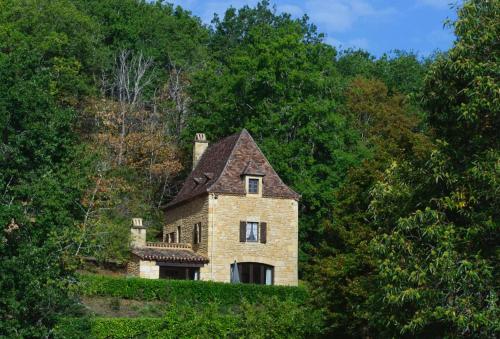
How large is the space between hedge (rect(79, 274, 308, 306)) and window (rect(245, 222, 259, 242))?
14.9ft

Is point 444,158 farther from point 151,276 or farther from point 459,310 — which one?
point 151,276

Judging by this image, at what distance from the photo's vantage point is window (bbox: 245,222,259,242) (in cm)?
4456

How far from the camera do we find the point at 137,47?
61.8 meters

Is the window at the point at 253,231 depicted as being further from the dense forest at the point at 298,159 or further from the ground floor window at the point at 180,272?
the dense forest at the point at 298,159

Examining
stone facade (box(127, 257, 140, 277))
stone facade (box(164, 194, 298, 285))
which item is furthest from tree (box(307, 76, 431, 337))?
stone facade (box(127, 257, 140, 277))

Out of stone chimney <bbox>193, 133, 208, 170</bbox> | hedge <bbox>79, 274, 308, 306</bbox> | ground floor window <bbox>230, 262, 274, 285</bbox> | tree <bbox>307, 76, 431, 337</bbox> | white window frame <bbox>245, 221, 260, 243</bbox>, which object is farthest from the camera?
stone chimney <bbox>193, 133, 208, 170</bbox>

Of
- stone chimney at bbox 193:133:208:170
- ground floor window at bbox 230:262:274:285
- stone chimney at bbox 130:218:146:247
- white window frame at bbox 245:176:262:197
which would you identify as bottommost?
ground floor window at bbox 230:262:274:285

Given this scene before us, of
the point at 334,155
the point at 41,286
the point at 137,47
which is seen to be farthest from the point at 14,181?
the point at 137,47

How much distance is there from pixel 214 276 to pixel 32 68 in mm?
17932

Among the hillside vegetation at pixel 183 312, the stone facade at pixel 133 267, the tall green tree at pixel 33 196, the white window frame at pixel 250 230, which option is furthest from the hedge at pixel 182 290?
the tall green tree at pixel 33 196

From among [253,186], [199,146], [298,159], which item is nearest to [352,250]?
[253,186]

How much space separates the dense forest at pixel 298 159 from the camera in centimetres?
1736

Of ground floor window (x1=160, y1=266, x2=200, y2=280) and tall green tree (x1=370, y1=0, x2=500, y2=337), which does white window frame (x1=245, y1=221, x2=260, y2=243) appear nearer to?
ground floor window (x1=160, y1=266, x2=200, y2=280)

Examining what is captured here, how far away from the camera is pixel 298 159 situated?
1912 inches
